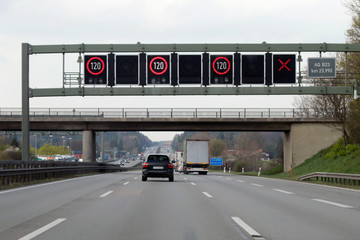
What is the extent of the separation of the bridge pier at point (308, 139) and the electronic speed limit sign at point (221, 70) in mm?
21552

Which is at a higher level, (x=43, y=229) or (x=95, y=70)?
(x=95, y=70)

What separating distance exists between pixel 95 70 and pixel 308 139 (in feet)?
85.3

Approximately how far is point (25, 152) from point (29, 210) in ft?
50.0

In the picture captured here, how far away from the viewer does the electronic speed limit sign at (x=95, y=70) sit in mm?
25188

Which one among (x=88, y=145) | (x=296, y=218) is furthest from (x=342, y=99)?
(x=296, y=218)

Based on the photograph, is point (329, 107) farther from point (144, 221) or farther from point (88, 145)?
point (144, 221)

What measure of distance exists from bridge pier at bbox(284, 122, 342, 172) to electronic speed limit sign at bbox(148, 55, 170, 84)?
2306 cm

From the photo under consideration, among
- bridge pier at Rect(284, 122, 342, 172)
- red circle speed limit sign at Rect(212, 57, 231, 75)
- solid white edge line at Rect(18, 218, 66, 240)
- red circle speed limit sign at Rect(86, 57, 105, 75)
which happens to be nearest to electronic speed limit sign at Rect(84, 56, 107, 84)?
red circle speed limit sign at Rect(86, 57, 105, 75)

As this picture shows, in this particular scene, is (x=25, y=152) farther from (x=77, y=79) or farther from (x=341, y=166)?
(x=341, y=166)

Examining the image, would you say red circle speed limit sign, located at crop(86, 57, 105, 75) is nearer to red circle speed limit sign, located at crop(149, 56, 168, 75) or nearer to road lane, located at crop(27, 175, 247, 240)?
red circle speed limit sign, located at crop(149, 56, 168, 75)

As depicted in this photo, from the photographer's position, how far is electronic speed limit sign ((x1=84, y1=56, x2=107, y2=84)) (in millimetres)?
25188

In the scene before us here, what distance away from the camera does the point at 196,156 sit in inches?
1938

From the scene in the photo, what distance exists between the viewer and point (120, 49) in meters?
24.9

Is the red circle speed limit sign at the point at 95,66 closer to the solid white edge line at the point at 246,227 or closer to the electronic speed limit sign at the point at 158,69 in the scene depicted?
the electronic speed limit sign at the point at 158,69
